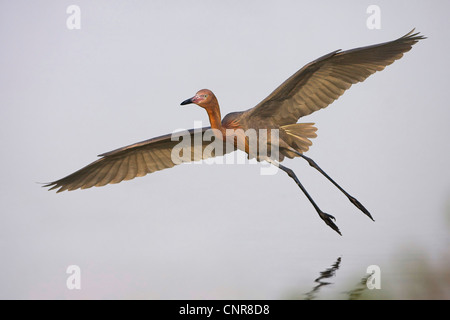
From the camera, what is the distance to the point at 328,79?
7664 mm

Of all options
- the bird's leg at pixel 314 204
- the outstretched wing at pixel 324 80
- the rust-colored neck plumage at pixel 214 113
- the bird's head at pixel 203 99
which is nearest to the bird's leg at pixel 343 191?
the bird's leg at pixel 314 204

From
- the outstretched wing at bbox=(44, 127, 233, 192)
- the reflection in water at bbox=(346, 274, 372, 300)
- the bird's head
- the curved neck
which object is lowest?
the reflection in water at bbox=(346, 274, 372, 300)

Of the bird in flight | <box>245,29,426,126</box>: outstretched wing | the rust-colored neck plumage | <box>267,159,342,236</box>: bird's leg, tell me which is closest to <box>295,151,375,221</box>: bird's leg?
the bird in flight

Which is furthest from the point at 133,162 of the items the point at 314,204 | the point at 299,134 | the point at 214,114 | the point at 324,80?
the point at 324,80

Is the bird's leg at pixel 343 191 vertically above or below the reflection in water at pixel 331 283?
above

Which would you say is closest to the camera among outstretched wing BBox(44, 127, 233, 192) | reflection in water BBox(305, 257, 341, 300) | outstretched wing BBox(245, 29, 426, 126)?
reflection in water BBox(305, 257, 341, 300)

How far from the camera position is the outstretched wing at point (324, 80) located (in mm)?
7395

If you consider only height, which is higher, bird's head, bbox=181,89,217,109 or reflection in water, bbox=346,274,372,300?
bird's head, bbox=181,89,217,109

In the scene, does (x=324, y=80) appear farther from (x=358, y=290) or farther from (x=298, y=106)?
(x=358, y=290)

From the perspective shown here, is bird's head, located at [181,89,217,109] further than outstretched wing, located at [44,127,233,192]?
No

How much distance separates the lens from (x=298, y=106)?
7.77m

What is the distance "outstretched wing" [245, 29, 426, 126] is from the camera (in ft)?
24.3

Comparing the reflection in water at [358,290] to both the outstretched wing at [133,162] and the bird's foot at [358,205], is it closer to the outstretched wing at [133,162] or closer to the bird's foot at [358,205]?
the bird's foot at [358,205]

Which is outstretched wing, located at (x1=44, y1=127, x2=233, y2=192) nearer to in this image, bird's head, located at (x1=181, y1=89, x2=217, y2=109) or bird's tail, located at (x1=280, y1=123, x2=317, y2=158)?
bird's head, located at (x1=181, y1=89, x2=217, y2=109)
